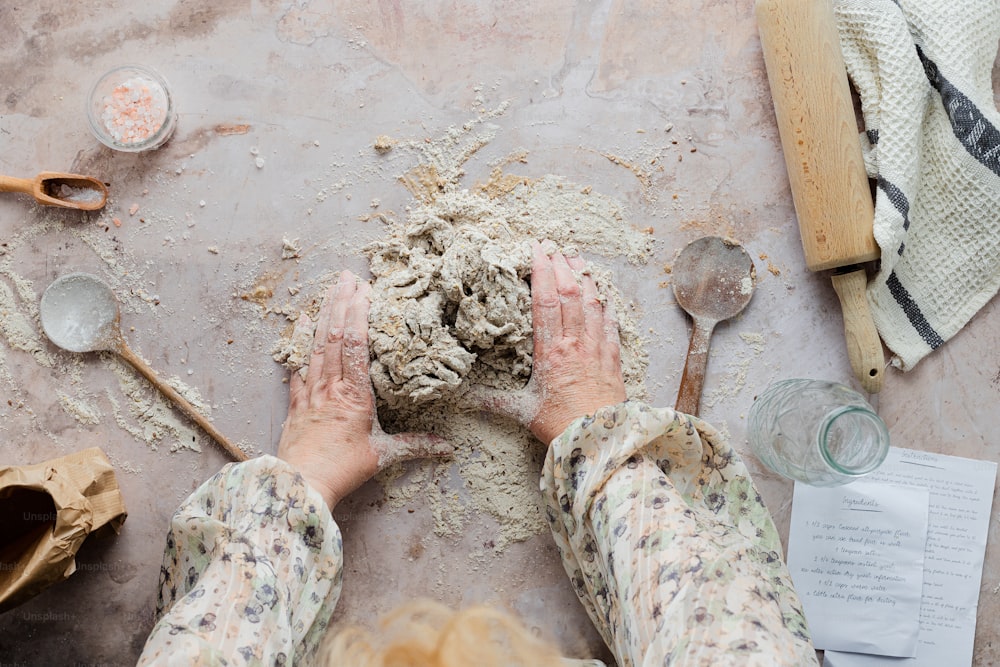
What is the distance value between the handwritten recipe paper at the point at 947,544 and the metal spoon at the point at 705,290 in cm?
32

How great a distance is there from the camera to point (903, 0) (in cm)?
127

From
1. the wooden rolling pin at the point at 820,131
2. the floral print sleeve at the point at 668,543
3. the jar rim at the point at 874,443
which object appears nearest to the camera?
the floral print sleeve at the point at 668,543

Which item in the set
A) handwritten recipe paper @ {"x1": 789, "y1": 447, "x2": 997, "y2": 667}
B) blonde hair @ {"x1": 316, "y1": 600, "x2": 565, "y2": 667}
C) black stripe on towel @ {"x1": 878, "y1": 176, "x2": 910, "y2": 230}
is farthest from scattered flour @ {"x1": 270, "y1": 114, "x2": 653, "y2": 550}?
handwritten recipe paper @ {"x1": 789, "y1": 447, "x2": 997, "y2": 667}

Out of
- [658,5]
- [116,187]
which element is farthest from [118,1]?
[658,5]

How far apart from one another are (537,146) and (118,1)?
2.61 ft

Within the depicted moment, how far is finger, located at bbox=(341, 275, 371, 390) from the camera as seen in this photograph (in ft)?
4.12

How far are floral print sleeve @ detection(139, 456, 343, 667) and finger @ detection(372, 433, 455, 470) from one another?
0.16 metres

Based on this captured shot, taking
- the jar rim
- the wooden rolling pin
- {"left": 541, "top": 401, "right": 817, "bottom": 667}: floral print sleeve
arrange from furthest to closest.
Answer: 1. the wooden rolling pin
2. the jar rim
3. {"left": 541, "top": 401, "right": 817, "bottom": 667}: floral print sleeve

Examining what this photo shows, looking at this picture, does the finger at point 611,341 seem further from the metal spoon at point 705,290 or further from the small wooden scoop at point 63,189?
the small wooden scoop at point 63,189

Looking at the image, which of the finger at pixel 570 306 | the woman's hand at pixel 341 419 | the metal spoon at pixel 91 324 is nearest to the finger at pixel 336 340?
the woman's hand at pixel 341 419

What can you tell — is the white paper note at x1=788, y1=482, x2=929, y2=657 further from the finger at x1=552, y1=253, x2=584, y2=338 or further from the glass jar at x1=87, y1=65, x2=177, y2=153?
the glass jar at x1=87, y1=65, x2=177, y2=153

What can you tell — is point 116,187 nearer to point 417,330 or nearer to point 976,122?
point 417,330

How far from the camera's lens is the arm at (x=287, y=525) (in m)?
0.98

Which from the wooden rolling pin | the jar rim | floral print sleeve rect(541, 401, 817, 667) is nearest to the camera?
floral print sleeve rect(541, 401, 817, 667)
